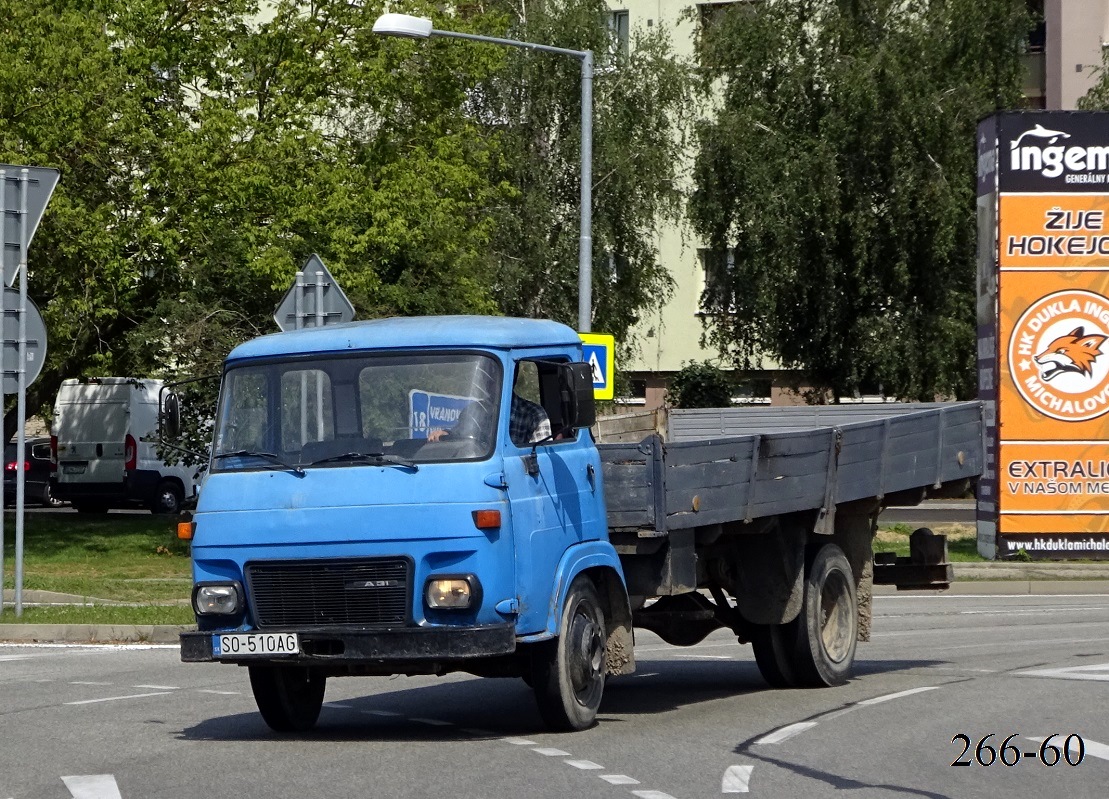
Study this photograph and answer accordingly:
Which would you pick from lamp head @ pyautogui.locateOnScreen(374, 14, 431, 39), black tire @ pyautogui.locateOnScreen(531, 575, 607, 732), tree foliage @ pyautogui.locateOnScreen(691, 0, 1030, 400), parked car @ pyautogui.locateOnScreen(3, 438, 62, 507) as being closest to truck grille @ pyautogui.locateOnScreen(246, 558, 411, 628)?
black tire @ pyautogui.locateOnScreen(531, 575, 607, 732)

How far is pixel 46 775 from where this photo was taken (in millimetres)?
8312

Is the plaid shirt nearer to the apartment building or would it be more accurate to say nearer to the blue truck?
the blue truck

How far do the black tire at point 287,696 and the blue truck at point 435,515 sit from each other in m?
0.01

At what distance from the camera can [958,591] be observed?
22.8 m

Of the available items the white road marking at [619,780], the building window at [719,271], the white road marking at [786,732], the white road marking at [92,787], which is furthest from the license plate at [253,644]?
the building window at [719,271]

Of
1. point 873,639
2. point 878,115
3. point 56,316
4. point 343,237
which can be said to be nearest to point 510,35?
point 878,115

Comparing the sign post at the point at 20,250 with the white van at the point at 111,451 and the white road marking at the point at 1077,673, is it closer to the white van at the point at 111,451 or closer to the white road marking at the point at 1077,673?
the white road marking at the point at 1077,673

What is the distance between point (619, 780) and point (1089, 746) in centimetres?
286

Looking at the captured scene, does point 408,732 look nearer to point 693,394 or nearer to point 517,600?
point 517,600

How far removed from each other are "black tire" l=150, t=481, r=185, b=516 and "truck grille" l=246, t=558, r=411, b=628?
31.5 meters

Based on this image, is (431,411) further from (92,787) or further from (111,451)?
(111,451)

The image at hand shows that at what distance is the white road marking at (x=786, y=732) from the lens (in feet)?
31.0

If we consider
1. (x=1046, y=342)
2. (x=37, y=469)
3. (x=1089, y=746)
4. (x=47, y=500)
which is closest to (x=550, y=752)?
(x=1089, y=746)

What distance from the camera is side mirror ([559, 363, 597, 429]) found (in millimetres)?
9578
